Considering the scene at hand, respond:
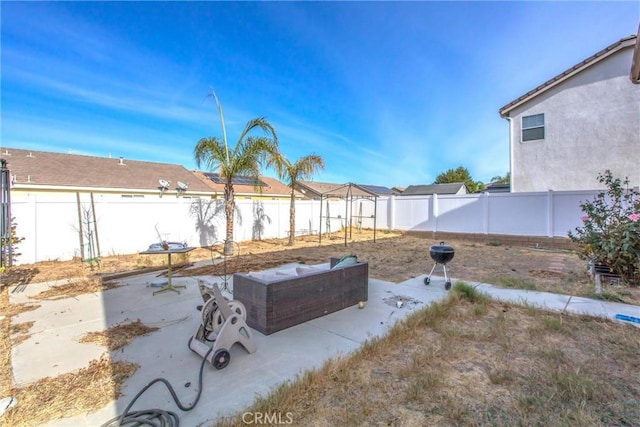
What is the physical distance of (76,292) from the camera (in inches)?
202

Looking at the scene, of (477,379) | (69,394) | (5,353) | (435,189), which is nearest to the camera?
(69,394)

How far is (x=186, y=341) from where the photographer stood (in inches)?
127

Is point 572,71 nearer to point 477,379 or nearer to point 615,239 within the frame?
point 615,239

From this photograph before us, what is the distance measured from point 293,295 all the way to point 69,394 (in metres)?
2.13

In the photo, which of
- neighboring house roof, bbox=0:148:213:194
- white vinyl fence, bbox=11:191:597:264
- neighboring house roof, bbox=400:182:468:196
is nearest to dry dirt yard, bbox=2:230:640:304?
white vinyl fence, bbox=11:191:597:264

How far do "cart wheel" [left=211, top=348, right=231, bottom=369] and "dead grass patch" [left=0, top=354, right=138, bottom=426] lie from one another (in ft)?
2.33

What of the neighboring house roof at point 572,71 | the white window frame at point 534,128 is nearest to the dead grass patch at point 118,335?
the white window frame at point 534,128

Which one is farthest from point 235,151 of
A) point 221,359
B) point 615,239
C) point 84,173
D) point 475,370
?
point 615,239

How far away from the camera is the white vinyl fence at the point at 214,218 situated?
7.54m

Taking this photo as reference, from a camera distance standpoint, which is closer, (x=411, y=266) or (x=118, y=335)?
(x=118, y=335)

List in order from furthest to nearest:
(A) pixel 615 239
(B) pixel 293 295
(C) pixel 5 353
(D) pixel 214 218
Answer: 1. (D) pixel 214 218
2. (A) pixel 615 239
3. (B) pixel 293 295
4. (C) pixel 5 353

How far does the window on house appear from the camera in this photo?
12.1 metres

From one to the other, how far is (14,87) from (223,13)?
27.8 feet

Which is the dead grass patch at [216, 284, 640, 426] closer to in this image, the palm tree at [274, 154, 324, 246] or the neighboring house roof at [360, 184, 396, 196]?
the palm tree at [274, 154, 324, 246]
